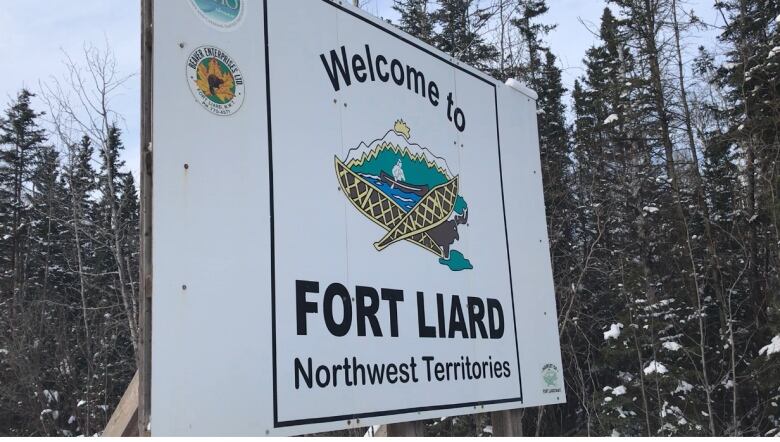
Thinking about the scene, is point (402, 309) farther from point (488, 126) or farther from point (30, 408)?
point (30, 408)

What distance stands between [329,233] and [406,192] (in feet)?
1.61

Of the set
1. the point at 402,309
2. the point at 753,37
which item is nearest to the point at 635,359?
the point at 753,37

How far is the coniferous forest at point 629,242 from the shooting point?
45.3ft

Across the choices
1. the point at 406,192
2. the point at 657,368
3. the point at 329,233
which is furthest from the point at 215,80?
the point at 657,368

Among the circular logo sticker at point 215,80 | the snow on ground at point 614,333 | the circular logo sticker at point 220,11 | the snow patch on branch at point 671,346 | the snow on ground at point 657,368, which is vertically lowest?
the snow on ground at point 657,368

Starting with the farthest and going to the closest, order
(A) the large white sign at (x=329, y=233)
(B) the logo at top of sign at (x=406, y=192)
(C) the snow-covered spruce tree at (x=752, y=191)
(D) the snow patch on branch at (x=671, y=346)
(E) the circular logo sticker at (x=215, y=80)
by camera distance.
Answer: (D) the snow patch on branch at (x=671, y=346) < (C) the snow-covered spruce tree at (x=752, y=191) < (B) the logo at top of sign at (x=406, y=192) < (E) the circular logo sticker at (x=215, y=80) < (A) the large white sign at (x=329, y=233)

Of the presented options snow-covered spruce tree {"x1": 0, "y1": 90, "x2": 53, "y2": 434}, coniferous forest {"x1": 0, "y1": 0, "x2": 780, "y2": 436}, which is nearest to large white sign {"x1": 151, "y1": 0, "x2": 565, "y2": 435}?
coniferous forest {"x1": 0, "y1": 0, "x2": 780, "y2": 436}

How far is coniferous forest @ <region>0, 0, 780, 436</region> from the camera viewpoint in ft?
45.3

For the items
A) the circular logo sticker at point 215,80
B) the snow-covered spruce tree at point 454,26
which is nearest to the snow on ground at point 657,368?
the snow-covered spruce tree at point 454,26

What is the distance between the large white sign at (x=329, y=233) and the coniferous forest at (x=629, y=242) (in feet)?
29.0

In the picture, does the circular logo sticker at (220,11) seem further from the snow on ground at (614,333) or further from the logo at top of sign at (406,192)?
the snow on ground at (614,333)

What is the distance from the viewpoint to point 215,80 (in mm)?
2170

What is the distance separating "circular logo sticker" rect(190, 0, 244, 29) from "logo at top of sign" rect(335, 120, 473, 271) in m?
0.62

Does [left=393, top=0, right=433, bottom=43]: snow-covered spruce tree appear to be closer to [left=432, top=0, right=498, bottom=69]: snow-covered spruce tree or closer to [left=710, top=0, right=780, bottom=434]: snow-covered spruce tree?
[left=432, top=0, right=498, bottom=69]: snow-covered spruce tree
